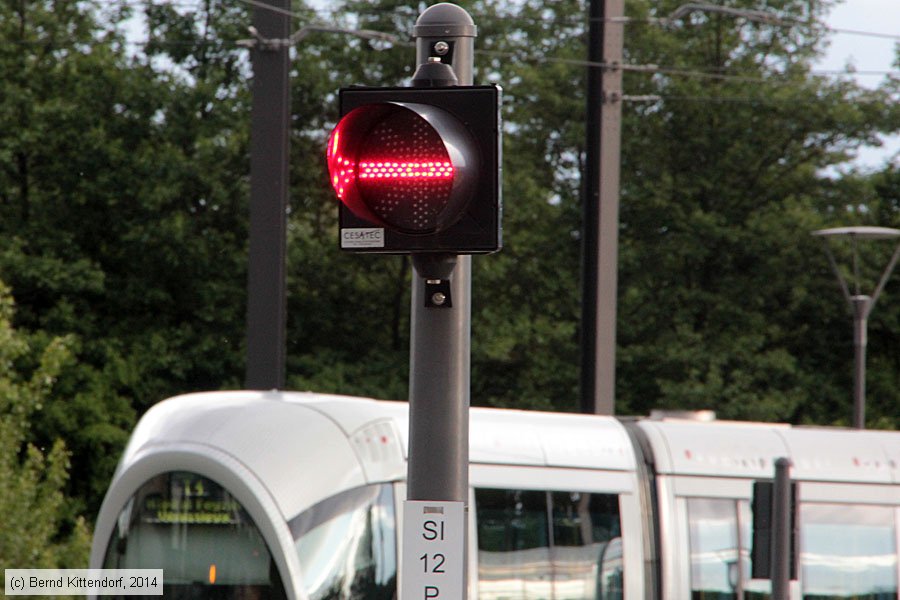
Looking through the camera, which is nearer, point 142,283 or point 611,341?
point 611,341

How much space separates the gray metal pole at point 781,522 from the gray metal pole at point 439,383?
12.4ft

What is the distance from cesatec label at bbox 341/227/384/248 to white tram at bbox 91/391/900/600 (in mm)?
6281

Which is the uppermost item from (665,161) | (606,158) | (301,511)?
(665,161)

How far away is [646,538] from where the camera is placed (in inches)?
475

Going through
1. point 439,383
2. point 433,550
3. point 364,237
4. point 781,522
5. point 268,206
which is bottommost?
point 781,522

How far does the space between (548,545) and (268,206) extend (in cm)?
392

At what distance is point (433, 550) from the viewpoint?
4.67 metres

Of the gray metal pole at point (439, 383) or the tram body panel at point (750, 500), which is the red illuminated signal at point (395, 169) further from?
the tram body panel at point (750, 500)

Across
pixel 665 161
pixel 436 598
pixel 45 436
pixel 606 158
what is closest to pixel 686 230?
pixel 665 161

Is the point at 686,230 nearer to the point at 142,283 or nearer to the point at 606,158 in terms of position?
the point at 142,283

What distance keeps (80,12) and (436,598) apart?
28095 millimetres

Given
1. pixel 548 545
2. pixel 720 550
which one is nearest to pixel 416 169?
pixel 548 545

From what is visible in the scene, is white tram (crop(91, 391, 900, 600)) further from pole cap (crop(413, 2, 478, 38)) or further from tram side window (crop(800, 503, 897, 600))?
pole cap (crop(413, 2, 478, 38))

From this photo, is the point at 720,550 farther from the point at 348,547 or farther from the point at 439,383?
the point at 439,383
